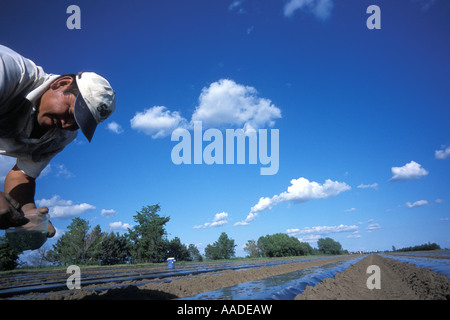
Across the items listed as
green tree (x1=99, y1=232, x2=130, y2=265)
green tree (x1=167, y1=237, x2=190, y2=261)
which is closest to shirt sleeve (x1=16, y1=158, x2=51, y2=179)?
green tree (x1=99, y1=232, x2=130, y2=265)

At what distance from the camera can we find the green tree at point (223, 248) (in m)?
70.7

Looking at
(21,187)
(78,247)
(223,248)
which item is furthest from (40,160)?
(223,248)

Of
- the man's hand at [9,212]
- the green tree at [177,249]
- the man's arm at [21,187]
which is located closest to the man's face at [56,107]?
the man's arm at [21,187]

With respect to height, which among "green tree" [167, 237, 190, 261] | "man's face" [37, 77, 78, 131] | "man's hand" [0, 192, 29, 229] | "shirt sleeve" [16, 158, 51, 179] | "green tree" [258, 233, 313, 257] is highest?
"man's face" [37, 77, 78, 131]

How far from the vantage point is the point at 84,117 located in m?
1.51

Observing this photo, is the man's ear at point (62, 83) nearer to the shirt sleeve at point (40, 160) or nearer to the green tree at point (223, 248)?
the shirt sleeve at point (40, 160)

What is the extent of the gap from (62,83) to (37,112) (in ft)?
0.78

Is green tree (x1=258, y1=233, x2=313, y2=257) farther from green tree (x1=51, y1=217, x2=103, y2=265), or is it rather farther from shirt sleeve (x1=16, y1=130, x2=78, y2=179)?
shirt sleeve (x1=16, y1=130, x2=78, y2=179)

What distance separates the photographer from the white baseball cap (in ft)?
4.85

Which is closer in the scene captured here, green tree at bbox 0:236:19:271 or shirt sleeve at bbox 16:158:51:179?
shirt sleeve at bbox 16:158:51:179

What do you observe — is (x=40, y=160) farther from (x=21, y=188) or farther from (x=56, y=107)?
(x=56, y=107)

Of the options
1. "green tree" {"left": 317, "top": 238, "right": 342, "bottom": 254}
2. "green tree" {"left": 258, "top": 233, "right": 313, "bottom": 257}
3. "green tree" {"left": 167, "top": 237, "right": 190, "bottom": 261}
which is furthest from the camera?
"green tree" {"left": 317, "top": 238, "right": 342, "bottom": 254}
